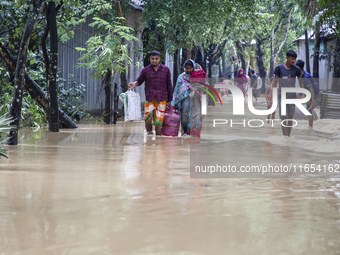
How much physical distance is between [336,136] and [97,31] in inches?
334

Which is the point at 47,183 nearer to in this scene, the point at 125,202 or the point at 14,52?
the point at 125,202

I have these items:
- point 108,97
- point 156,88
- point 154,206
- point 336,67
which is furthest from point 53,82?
point 336,67

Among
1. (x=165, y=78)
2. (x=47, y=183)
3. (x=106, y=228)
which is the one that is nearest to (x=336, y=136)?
(x=165, y=78)

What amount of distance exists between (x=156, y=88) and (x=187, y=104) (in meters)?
0.75

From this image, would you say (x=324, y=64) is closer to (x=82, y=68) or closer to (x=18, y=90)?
(x=82, y=68)

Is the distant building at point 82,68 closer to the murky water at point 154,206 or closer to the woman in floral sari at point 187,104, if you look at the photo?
the woman in floral sari at point 187,104

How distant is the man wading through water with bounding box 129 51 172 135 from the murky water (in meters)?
2.44

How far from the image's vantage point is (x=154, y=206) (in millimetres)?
5441

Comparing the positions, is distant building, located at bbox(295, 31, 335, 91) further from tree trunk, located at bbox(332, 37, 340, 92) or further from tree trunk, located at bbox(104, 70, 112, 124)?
tree trunk, located at bbox(104, 70, 112, 124)

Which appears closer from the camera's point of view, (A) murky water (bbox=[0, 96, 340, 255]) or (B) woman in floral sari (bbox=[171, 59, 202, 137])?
(A) murky water (bbox=[0, 96, 340, 255])

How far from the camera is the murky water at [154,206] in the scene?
4.21 m

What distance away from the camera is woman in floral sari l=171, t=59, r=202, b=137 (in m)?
11.8

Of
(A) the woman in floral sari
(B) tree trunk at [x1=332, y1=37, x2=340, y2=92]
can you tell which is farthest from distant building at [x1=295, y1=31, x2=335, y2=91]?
(A) the woman in floral sari

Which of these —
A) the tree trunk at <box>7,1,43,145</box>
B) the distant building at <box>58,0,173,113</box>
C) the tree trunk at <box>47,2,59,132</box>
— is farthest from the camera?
the distant building at <box>58,0,173,113</box>
